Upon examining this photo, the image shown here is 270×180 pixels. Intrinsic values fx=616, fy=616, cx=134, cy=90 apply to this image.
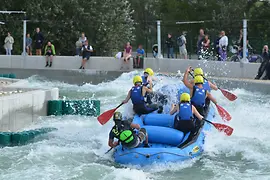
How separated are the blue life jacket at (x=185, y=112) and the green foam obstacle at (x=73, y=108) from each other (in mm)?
4498

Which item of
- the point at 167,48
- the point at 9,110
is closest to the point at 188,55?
the point at 167,48

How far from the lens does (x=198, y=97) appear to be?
13.2 meters

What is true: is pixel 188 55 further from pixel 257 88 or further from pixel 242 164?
pixel 242 164

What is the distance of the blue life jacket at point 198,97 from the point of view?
1321cm

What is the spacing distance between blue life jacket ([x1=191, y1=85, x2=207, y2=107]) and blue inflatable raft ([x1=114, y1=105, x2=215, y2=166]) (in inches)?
19.4

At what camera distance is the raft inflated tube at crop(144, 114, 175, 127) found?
12852 millimetres

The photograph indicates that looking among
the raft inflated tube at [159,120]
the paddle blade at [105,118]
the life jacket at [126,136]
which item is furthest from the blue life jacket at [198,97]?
the life jacket at [126,136]

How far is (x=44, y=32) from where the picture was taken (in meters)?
30.1

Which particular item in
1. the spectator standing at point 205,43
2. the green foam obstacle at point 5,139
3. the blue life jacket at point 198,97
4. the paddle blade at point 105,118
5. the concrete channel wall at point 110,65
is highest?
the spectator standing at point 205,43

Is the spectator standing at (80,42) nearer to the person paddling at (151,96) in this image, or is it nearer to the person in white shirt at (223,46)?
the person in white shirt at (223,46)

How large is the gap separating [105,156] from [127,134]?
1.10 m

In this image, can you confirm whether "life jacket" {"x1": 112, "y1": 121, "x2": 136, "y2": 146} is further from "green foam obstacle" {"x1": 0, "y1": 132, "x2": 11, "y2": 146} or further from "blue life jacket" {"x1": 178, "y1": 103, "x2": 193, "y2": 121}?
"green foam obstacle" {"x1": 0, "y1": 132, "x2": 11, "y2": 146}

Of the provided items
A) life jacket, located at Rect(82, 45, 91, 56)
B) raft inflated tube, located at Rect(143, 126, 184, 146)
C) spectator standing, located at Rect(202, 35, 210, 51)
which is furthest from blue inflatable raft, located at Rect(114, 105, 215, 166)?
life jacket, located at Rect(82, 45, 91, 56)

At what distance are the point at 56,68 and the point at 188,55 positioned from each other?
5740 mm
